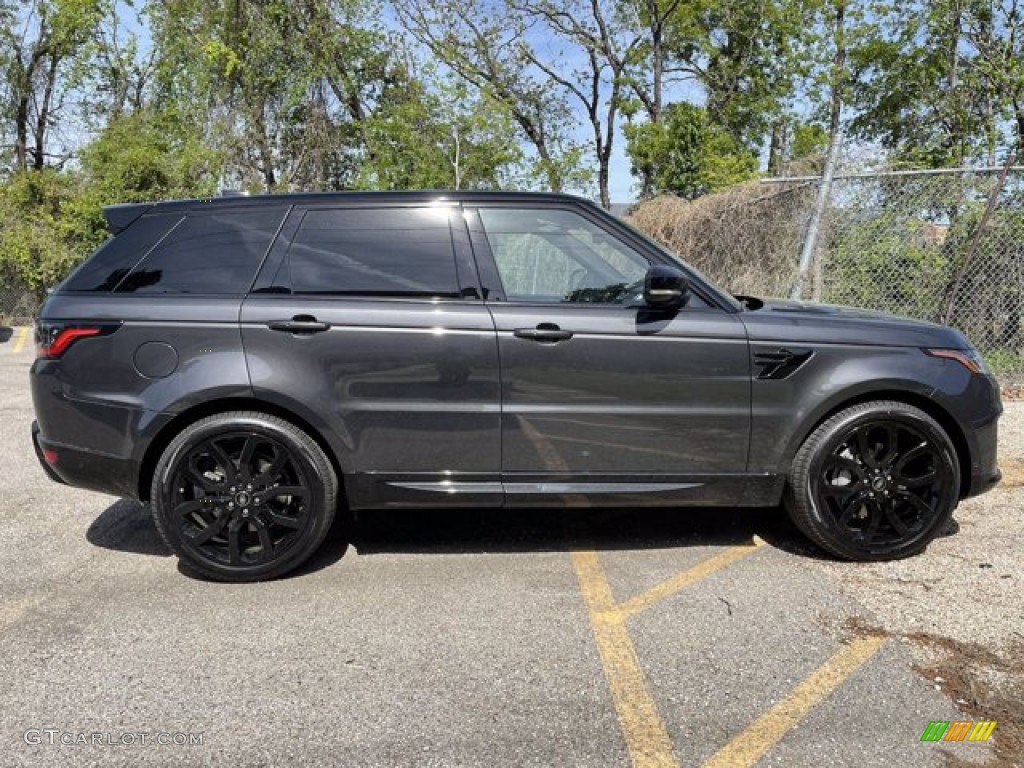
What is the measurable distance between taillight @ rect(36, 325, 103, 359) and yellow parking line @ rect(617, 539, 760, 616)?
273 cm

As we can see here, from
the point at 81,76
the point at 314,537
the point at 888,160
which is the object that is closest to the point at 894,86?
the point at 888,160

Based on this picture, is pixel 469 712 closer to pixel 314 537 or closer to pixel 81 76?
pixel 314 537

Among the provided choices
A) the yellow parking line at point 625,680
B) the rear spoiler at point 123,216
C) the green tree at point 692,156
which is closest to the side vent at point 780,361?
the yellow parking line at point 625,680

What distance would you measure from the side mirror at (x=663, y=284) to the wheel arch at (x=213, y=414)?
1.64 metres

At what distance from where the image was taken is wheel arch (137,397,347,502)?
3488 mm

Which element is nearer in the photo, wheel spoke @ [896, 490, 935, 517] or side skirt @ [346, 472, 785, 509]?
side skirt @ [346, 472, 785, 509]

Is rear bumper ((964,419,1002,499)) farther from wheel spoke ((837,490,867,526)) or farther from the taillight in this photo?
the taillight

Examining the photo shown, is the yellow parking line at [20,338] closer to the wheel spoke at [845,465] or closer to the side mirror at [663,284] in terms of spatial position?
the side mirror at [663,284]

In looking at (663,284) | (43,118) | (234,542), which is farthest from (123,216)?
(43,118)

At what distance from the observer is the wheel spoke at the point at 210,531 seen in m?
3.51

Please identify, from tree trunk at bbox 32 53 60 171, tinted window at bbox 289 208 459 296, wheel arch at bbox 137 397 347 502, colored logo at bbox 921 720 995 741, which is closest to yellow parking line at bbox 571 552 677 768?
colored logo at bbox 921 720 995 741

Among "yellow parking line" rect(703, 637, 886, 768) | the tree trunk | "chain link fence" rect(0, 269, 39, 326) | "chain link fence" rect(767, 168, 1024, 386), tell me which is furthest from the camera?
the tree trunk

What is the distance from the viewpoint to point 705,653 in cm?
291

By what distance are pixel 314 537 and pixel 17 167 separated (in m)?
25.4
